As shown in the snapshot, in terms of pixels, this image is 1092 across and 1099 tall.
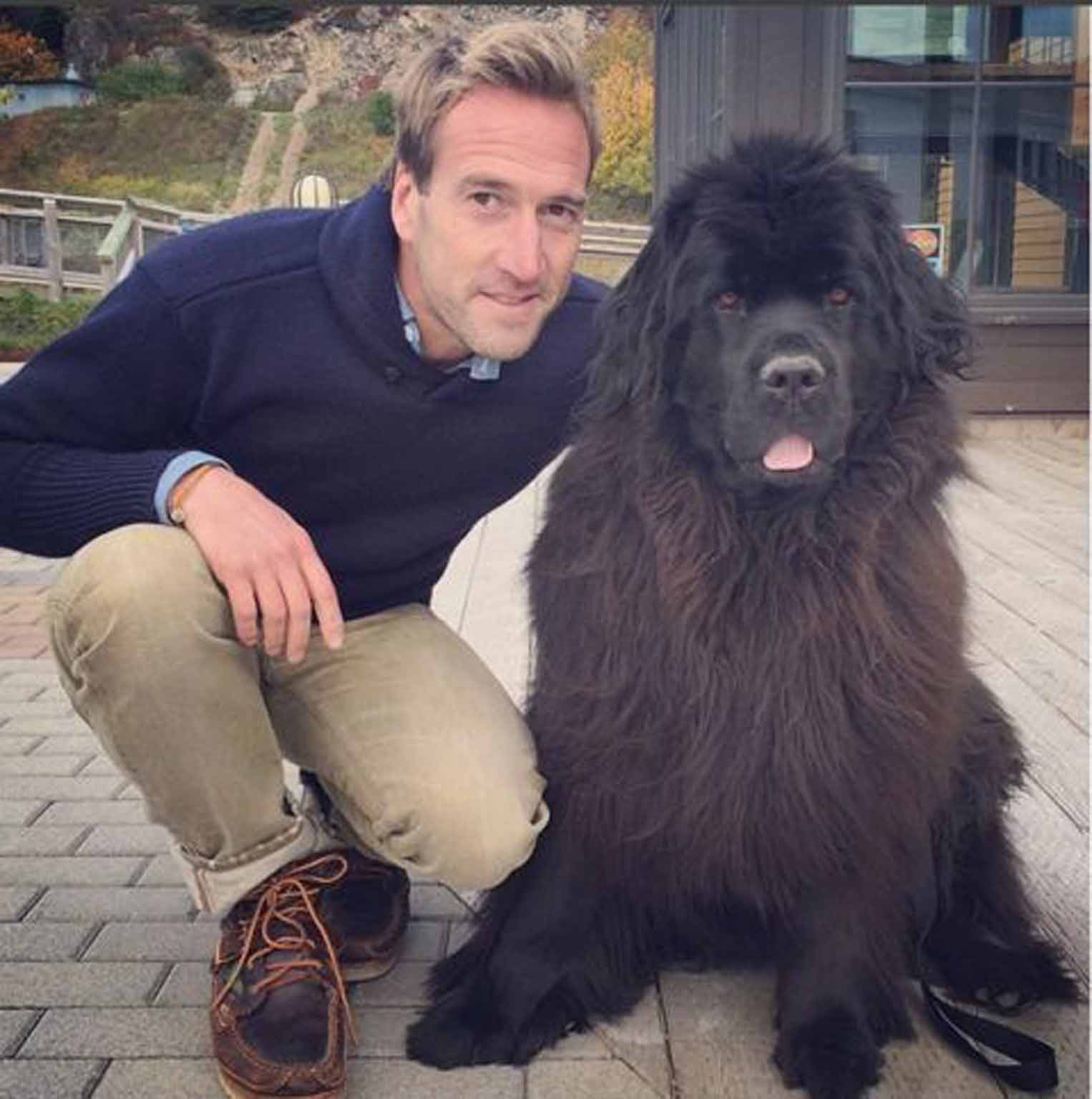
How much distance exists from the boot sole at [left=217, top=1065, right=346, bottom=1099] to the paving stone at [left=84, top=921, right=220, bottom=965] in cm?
40

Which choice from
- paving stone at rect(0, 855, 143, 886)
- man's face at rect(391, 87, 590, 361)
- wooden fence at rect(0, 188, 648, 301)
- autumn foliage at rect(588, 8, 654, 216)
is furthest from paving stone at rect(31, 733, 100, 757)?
wooden fence at rect(0, 188, 648, 301)

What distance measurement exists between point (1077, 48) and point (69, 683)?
7.22 meters

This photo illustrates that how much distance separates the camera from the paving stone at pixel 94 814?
2.70 metres

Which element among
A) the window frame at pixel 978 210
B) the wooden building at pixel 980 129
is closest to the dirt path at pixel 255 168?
the wooden building at pixel 980 129

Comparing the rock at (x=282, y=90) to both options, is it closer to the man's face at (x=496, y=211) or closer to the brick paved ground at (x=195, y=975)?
the brick paved ground at (x=195, y=975)

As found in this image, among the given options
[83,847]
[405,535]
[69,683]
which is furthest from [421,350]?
[83,847]

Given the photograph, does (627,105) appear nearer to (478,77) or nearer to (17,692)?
(17,692)

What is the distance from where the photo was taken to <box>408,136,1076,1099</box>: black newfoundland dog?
1735 millimetres

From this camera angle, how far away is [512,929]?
1.88m

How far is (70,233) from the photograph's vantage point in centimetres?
→ 852

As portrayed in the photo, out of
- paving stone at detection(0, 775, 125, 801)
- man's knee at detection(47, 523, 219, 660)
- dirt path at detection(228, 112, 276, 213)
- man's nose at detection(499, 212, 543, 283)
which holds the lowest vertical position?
paving stone at detection(0, 775, 125, 801)

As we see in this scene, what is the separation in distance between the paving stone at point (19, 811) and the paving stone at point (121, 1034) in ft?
2.92

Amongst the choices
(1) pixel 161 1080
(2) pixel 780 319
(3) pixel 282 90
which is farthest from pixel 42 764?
(3) pixel 282 90

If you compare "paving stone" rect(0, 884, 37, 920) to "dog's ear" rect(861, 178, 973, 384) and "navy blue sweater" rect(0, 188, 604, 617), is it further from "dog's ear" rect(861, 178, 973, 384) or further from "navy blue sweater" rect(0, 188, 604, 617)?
"dog's ear" rect(861, 178, 973, 384)
